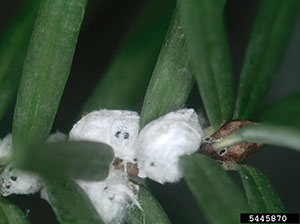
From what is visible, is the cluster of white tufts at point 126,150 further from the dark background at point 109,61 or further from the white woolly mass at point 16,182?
the dark background at point 109,61

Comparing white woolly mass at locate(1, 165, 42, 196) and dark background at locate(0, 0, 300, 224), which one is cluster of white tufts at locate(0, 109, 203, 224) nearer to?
white woolly mass at locate(1, 165, 42, 196)

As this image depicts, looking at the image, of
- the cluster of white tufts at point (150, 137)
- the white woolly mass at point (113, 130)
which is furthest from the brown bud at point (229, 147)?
the white woolly mass at point (113, 130)

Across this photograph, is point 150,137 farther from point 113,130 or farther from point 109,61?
point 109,61

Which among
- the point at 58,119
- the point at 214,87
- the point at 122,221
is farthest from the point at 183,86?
the point at 58,119

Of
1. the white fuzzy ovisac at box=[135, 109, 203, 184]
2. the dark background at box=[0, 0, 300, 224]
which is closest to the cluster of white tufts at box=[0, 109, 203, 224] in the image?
the white fuzzy ovisac at box=[135, 109, 203, 184]

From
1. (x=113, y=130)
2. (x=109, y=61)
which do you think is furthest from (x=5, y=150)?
(x=109, y=61)
